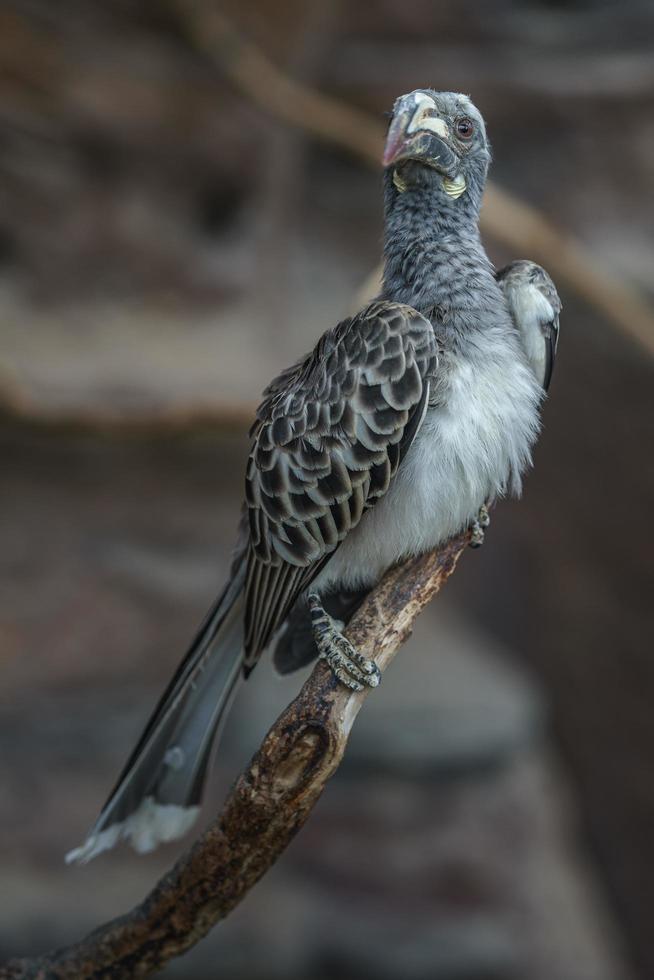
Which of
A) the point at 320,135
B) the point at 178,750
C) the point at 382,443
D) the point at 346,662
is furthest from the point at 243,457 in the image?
the point at 346,662

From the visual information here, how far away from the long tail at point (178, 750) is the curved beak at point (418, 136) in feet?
3.32

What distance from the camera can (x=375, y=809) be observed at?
4.81 metres

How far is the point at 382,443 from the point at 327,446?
0.43 ft

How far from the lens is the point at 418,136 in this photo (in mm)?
2338

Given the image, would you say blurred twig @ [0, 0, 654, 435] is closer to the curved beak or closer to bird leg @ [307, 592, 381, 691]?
the curved beak

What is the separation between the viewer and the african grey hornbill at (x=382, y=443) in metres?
2.33

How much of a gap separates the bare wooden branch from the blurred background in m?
2.11

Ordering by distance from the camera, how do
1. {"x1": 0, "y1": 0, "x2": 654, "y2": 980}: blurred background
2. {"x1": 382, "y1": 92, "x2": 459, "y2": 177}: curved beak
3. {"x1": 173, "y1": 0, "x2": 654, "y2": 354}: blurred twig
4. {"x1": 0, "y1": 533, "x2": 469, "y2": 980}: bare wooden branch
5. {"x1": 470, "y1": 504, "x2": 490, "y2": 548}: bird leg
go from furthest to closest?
{"x1": 0, "y1": 0, "x2": 654, "y2": 980}: blurred background, {"x1": 173, "y1": 0, "x2": 654, "y2": 354}: blurred twig, {"x1": 470, "y1": 504, "x2": 490, "y2": 548}: bird leg, {"x1": 382, "y1": 92, "x2": 459, "y2": 177}: curved beak, {"x1": 0, "y1": 533, "x2": 469, "y2": 980}: bare wooden branch

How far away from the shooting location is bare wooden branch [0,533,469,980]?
2.08m

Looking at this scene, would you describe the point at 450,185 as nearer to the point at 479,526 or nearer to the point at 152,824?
the point at 479,526

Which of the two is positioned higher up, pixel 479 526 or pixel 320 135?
pixel 320 135

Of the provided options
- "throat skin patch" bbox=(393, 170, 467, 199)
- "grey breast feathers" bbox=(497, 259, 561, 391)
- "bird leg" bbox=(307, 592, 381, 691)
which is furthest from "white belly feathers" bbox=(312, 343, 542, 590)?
"throat skin patch" bbox=(393, 170, 467, 199)

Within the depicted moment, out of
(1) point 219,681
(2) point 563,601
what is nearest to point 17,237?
(1) point 219,681

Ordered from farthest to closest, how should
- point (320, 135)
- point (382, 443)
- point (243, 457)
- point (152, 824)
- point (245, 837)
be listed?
1. point (243, 457)
2. point (320, 135)
3. point (152, 824)
4. point (382, 443)
5. point (245, 837)
